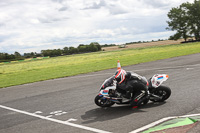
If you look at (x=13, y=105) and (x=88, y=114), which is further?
(x=13, y=105)

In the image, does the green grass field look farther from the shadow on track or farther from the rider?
the rider

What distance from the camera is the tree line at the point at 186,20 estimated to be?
7881cm

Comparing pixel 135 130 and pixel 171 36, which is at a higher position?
pixel 171 36

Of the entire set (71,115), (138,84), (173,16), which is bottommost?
(71,115)

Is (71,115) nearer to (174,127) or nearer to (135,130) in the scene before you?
(135,130)

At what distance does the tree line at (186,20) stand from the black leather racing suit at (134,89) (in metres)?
78.1

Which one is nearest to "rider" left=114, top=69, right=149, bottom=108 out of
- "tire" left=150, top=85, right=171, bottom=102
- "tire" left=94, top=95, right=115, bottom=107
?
"tire" left=150, top=85, right=171, bottom=102

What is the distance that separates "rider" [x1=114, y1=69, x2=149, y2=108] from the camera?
7164mm

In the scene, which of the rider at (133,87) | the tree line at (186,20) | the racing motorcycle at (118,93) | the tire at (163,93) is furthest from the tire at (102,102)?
the tree line at (186,20)

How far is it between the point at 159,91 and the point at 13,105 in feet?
20.6

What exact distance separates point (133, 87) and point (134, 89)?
11 centimetres

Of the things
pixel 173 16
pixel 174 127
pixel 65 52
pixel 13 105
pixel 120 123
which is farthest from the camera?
pixel 65 52

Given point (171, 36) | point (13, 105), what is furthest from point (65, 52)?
point (13, 105)

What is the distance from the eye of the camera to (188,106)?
22.4 feet
